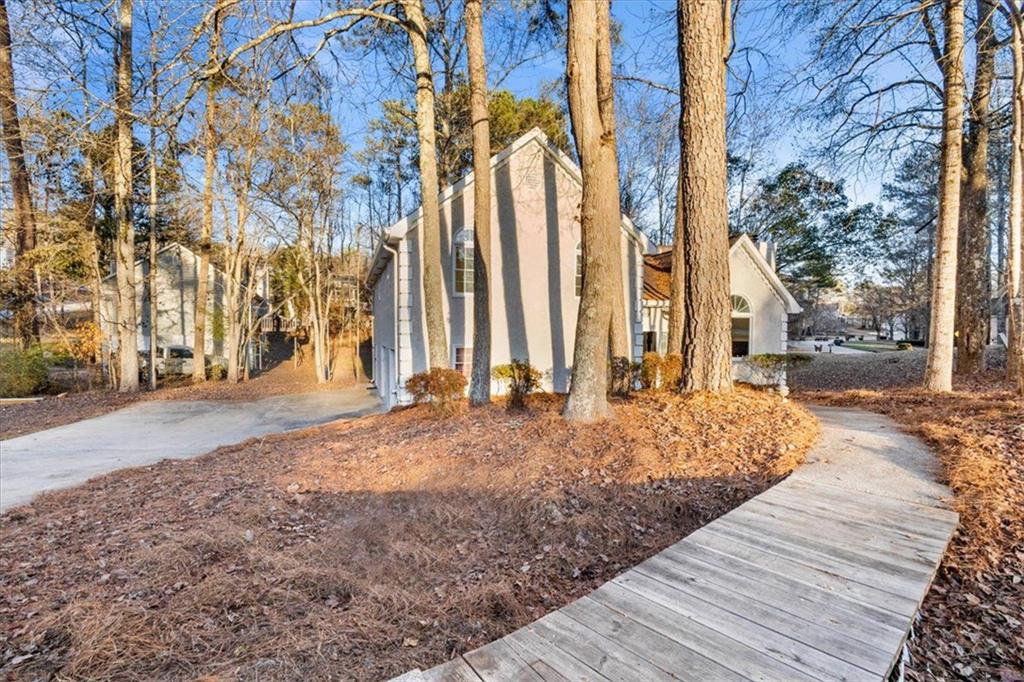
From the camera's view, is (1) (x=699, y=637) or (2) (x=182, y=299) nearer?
(1) (x=699, y=637)

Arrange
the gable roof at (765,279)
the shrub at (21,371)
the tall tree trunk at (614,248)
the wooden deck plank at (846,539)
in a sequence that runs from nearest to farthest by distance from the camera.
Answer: the wooden deck plank at (846,539) < the tall tree trunk at (614,248) < the shrub at (21,371) < the gable roof at (765,279)

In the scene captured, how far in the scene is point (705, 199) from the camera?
604cm

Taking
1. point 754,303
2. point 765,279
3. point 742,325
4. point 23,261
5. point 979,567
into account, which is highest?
point 23,261

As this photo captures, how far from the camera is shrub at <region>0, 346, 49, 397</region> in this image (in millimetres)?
12828

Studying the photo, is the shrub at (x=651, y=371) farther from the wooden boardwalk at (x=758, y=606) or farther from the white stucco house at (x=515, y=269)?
the wooden boardwalk at (x=758, y=606)

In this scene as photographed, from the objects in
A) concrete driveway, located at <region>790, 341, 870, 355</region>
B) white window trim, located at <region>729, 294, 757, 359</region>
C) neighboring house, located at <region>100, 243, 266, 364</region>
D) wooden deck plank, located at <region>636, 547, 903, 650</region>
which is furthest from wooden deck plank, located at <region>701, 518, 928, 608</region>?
concrete driveway, located at <region>790, 341, 870, 355</region>

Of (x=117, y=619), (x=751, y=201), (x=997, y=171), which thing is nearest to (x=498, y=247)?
(x=117, y=619)

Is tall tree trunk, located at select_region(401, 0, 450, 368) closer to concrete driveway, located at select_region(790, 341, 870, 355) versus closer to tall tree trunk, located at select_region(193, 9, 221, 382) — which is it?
tall tree trunk, located at select_region(193, 9, 221, 382)

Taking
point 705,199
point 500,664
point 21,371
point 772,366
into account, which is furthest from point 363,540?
point 21,371

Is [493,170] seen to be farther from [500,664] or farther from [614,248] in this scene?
[500,664]

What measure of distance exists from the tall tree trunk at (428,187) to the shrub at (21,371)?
1288 centimetres

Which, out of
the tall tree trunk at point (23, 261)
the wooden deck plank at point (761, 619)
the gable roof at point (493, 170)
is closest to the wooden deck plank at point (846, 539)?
the wooden deck plank at point (761, 619)

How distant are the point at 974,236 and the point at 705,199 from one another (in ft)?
30.1

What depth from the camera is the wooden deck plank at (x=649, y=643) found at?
1779 millimetres
